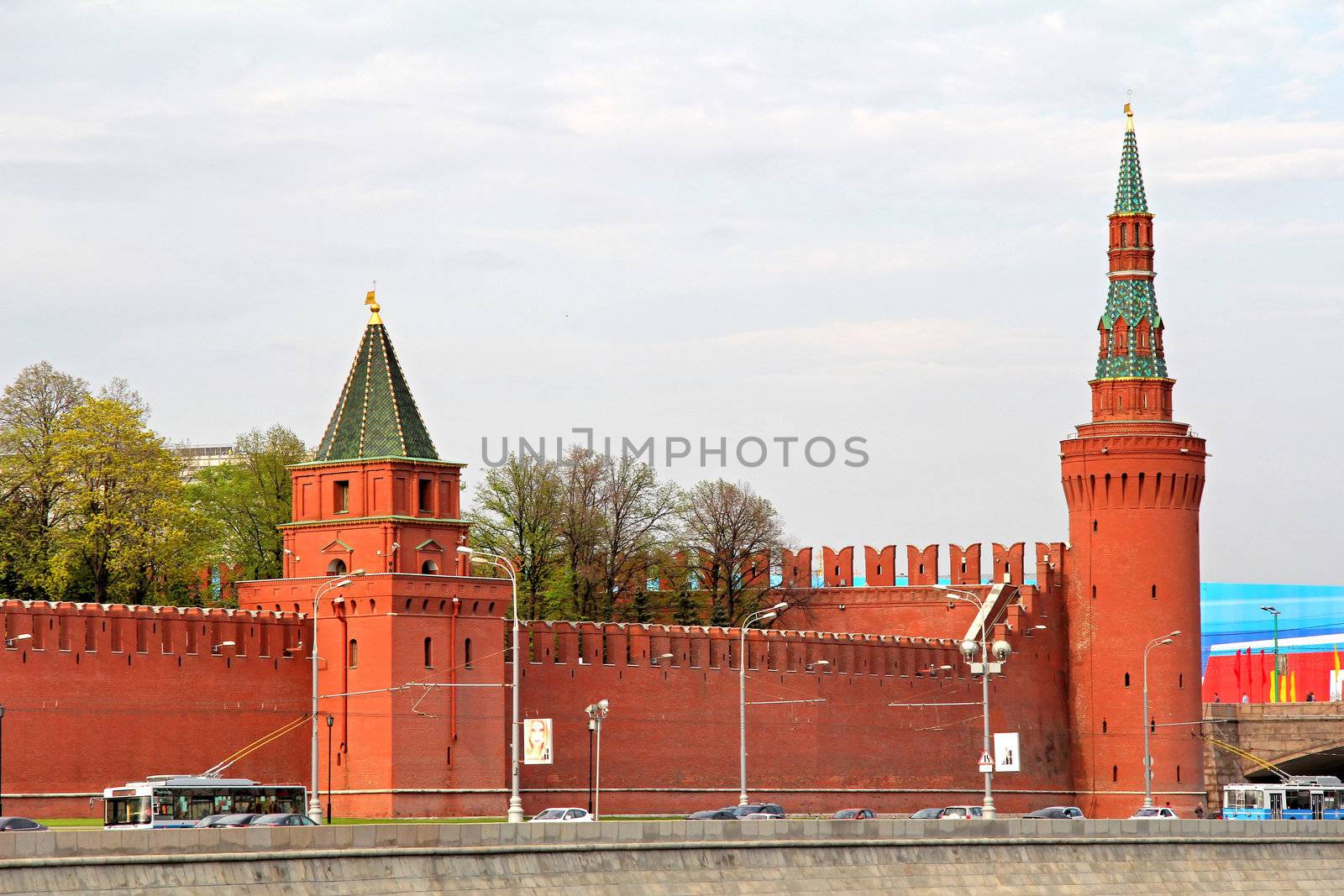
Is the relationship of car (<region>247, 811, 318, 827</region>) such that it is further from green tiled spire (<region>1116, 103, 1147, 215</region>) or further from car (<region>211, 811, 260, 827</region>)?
green tiled spire (<region>1116, 103, 1147, 215</region>)

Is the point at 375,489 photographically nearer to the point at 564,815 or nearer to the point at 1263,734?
the point at 564,815

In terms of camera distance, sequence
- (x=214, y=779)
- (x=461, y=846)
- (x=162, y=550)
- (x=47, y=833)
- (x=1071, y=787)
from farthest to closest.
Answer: (x=1071, y=787) → (x=162, y=550) → (x=214, y=779) → (x=461, y=846) → (x=47, y=833)

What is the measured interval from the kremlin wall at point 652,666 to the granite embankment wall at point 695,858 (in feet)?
37.2

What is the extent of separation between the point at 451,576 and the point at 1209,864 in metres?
18.3

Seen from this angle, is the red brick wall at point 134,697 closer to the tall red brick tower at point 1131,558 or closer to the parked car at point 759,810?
the parked car at point 759,810

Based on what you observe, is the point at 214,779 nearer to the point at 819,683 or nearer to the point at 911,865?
the point at 911,865

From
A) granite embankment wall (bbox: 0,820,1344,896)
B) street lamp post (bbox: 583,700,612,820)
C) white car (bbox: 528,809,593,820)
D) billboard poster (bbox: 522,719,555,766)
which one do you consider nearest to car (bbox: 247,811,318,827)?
granite embankment wall (bbox: 0,820,1344,896)

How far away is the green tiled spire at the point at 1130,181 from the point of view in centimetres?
7331

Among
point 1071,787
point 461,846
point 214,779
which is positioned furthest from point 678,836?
point 1071,787

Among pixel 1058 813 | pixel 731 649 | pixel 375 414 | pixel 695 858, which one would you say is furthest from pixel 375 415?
pixel 1058 813

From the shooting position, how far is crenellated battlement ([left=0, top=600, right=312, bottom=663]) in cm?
5069

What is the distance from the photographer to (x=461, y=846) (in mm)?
39375

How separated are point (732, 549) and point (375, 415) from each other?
21.2 meters

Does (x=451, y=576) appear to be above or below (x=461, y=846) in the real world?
above
